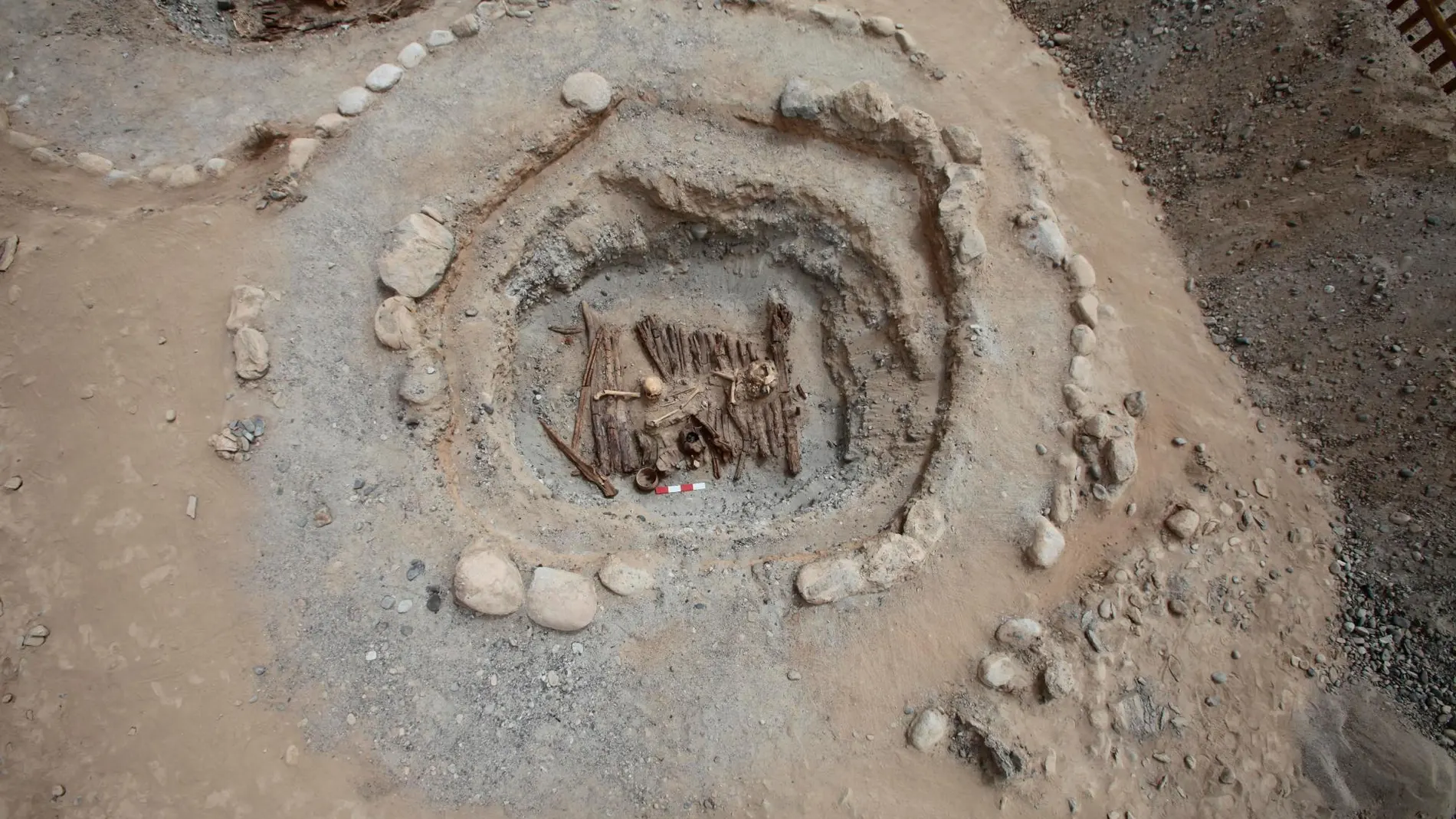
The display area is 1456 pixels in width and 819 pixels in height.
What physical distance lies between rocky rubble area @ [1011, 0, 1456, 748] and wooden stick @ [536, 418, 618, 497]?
22.0 feet

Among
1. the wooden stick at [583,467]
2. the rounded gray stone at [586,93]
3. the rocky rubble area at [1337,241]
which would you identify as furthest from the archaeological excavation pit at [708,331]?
the rocky rubble area at [1337,241]

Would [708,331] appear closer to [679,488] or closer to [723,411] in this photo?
[723,411]

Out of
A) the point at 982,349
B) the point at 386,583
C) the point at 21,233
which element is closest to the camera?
the point at 386,583

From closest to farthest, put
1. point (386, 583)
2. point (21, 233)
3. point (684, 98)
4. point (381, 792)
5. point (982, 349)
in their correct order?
point (381, 792) → point (386, 583) → point (21, 233) → point (982, 349) → point (684, 98)

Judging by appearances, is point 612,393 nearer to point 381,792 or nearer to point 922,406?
point 922,406

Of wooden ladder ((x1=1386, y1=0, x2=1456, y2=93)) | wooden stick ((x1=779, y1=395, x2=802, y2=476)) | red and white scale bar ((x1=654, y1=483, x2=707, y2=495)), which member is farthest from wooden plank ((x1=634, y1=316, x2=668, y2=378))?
wooden ladder ((x1=1386, y1=0, x2=1456, y2=93))

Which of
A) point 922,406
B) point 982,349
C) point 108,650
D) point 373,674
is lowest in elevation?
point 108,650

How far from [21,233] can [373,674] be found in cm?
514

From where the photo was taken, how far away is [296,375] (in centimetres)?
607

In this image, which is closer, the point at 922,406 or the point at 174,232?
the point at 174,232

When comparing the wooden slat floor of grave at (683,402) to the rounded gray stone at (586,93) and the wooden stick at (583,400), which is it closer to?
the wooden stick at (583,400)

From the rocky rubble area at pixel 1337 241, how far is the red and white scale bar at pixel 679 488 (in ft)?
19.0

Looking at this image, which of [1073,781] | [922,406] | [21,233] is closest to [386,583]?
[21,233]

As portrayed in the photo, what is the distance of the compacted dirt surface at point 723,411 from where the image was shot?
518 cm
